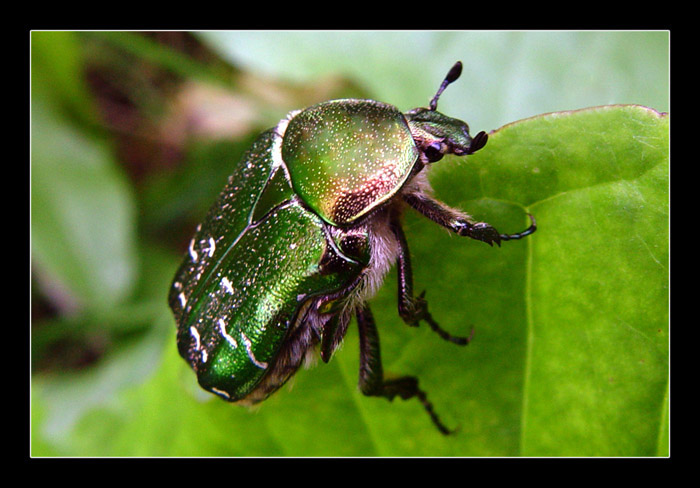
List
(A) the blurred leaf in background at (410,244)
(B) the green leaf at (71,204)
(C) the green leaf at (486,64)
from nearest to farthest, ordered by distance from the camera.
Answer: (A) the blurred leaf in background at (410,244) → (C) the green leaf at (486,64) → (B) the green leaf at (71,204)

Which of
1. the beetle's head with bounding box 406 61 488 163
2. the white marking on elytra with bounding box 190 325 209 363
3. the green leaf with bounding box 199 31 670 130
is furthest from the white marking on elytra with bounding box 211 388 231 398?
the green leaf with bounding box 199 31 670 130

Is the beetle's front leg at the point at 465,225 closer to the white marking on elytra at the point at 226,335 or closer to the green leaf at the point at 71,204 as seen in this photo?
the white marking on elytra at the point at 226,335

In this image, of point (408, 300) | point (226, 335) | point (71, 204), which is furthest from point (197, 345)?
point (71, 204)

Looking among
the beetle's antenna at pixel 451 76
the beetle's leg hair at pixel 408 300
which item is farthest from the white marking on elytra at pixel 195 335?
the beetle's antenna at pixel 451 76

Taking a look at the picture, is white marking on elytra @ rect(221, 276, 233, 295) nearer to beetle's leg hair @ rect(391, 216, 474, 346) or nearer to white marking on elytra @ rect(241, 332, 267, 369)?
white marking on elytra @ rect(241, 332, 267, 369)

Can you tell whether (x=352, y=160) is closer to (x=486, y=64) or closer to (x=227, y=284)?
(x=227, y=284)
